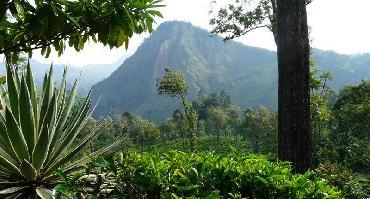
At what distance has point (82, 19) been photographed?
3.25 metres

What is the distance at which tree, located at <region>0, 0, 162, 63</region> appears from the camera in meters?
2.68

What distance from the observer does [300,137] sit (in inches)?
164

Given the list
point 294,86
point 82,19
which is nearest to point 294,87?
point 294,86

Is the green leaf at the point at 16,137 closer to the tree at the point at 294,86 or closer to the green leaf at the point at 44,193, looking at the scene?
the green leaf at the point at 44,193

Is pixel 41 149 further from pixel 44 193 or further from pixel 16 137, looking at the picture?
pixel 44 193

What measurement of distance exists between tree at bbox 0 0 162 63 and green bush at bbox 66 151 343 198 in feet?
3.24

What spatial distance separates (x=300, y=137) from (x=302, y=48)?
2.95 feet

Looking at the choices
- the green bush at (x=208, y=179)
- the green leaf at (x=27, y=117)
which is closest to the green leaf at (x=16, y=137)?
the green leaf at (x=27, y=117)

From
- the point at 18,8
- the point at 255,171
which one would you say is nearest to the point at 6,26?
the point at 18,8

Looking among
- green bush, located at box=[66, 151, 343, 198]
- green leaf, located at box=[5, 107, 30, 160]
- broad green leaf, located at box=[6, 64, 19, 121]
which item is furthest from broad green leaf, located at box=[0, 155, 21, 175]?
green bush, located at box=[66, 151, 343, 198]

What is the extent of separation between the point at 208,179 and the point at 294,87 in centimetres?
218

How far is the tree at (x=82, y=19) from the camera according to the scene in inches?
105

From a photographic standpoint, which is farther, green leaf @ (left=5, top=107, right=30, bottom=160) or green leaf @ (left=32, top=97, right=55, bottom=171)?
green leaf @ (left=32, top=97, right=55, bottom=171)

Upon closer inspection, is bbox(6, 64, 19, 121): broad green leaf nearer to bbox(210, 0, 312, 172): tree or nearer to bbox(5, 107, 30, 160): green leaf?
bbox(5, 107, 30, 160): green leaf
